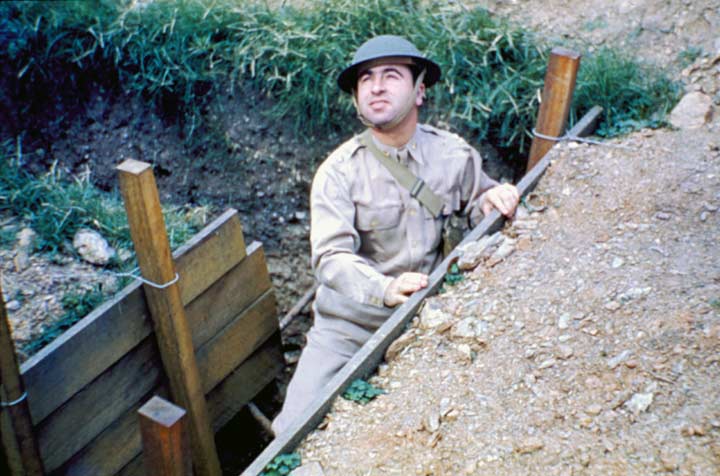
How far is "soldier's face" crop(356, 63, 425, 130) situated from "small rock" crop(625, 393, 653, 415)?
1.72m

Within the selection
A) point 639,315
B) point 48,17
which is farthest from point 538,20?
point 48,17

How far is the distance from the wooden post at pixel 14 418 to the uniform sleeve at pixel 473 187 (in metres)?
2.23

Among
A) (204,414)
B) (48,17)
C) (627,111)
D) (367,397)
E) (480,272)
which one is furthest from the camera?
(48,17)

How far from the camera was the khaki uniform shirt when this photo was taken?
3637mm

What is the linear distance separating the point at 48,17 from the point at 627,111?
13.1ft

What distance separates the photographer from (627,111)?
431 cm

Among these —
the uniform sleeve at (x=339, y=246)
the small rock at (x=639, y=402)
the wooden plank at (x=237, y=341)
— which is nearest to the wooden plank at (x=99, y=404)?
the wooden plank at (x=237, y=341)

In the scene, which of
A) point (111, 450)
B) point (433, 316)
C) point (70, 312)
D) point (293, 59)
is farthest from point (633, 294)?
point (293, 59)

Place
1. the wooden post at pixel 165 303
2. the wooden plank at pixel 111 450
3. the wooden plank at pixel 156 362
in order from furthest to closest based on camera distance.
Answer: the wooden plank at pixel 111 450
the wooden plank at pixel 156 362
the wooden post at pixel 165 303

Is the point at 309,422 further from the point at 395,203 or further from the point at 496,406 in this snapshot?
the point at 395,203

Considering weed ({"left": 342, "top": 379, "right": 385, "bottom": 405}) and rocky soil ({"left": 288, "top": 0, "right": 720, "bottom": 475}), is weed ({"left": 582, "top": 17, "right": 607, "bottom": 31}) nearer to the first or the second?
rocky soil ({"left": 288, "top": 0, "right": 720, "bottom": 475})

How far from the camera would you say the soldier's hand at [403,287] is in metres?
3.34

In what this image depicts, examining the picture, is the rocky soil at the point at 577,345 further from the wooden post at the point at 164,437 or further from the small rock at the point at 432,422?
the wooden post at the point at 164,437

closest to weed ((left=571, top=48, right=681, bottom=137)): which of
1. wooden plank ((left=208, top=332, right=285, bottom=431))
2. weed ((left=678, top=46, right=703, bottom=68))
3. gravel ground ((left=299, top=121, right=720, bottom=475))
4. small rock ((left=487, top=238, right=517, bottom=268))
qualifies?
weed ((left=678, top=46, right=703, bottom=68))
